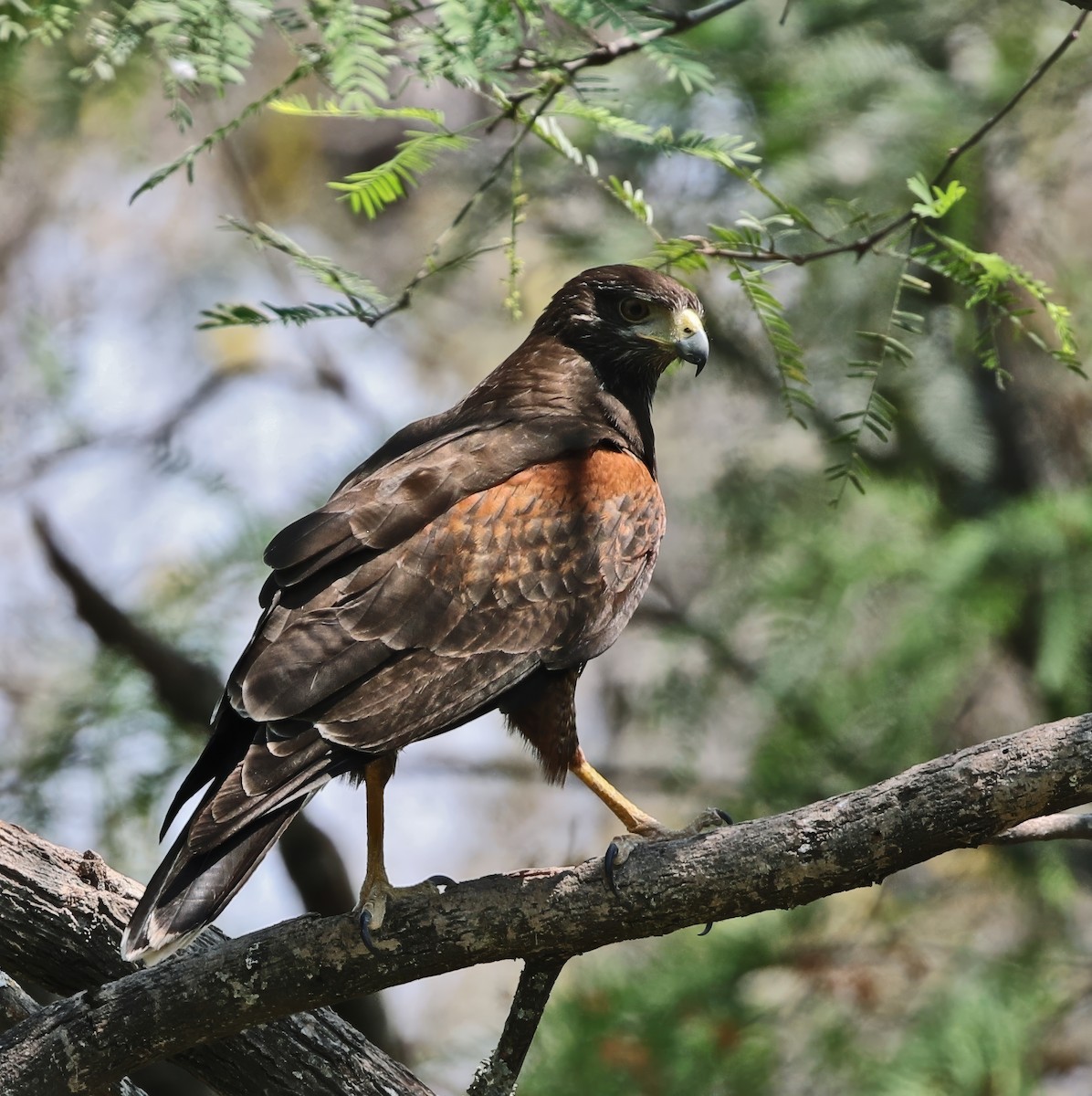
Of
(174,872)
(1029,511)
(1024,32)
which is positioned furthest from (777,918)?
(1024,32)

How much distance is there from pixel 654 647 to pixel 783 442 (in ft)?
5.81

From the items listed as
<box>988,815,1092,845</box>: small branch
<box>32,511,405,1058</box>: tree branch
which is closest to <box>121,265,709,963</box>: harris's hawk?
<box>988,815,1092,845</box>: small branch

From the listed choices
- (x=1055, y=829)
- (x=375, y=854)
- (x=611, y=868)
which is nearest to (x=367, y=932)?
(x=375, y=854)

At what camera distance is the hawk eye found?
187 inches

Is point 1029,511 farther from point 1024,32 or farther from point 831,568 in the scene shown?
point 1024,32

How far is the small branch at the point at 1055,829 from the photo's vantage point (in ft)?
11.0

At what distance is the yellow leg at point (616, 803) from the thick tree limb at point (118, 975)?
35.3 inches

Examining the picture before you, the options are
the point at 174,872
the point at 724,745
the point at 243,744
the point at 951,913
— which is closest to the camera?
the point at 174,872

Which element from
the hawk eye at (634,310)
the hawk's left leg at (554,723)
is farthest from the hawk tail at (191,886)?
the hawk eye at (634,310)

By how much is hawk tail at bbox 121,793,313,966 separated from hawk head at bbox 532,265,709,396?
6.76 feet

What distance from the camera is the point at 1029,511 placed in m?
6.53

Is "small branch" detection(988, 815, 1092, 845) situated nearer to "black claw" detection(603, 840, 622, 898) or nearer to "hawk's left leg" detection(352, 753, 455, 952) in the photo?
"black claw" detection(603, 840, 622, 898)

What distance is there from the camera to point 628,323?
480cm

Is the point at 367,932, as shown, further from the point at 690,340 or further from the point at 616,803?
the point at 690,340
